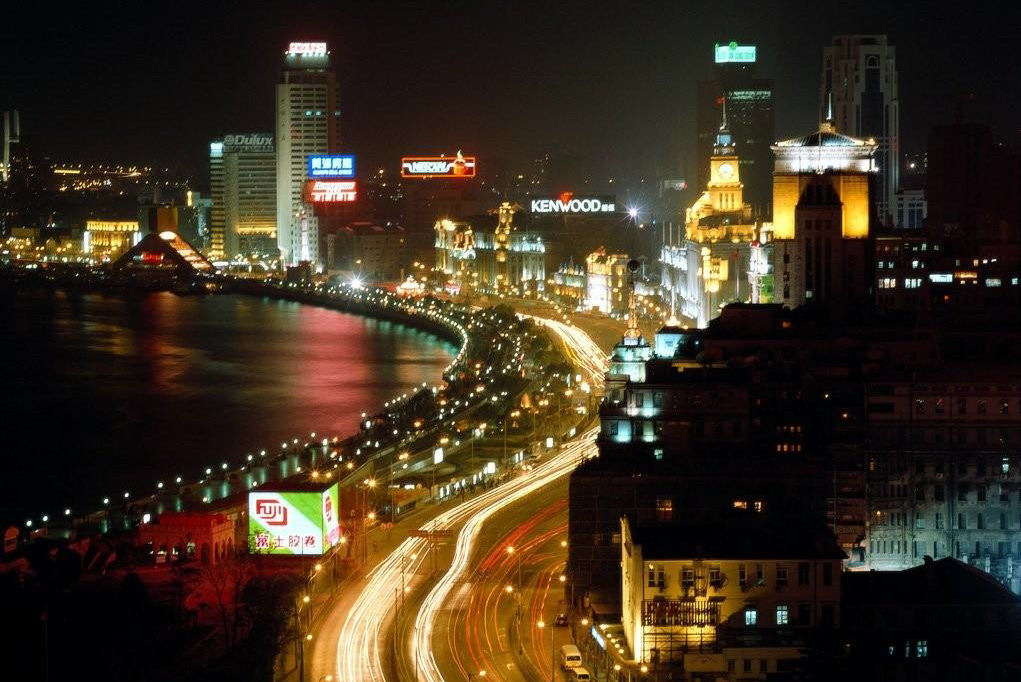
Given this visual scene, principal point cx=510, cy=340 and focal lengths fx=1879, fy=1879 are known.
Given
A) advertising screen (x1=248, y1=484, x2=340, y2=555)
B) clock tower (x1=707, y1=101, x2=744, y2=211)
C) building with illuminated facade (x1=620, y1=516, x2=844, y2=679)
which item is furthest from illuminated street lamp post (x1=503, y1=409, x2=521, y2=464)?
clock tower (x1=707, y1=101, x2=744, y2=211)

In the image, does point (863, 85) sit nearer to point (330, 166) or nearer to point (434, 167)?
point (434, 167)

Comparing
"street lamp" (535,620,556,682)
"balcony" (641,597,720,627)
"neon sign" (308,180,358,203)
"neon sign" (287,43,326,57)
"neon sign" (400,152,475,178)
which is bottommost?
"street lamp" (535,620,556,682)

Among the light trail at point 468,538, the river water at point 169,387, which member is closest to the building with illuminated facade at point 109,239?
the river water at point 169,387

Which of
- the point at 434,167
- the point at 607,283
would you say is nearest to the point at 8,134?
the point at 434,167

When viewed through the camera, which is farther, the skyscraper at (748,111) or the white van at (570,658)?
the skyscraper at (748,111)

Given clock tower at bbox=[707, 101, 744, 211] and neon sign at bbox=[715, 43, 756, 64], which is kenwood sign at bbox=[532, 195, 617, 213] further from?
clock tower at bbox=[707, 101, 744, 211]

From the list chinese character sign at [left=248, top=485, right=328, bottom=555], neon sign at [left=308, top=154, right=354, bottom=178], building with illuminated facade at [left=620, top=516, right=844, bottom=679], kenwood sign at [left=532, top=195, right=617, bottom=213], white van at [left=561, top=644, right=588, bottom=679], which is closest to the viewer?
building with illuminated facade at [left=620, top=516, right=844, bottom=679]

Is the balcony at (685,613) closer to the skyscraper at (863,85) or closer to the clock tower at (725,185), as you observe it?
the clock tower at (725,185)
